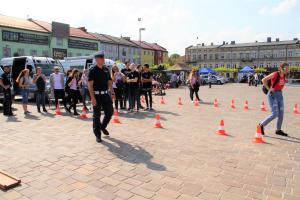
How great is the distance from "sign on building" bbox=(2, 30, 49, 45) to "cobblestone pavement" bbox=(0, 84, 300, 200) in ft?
121

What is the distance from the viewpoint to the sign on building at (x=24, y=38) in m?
40.2

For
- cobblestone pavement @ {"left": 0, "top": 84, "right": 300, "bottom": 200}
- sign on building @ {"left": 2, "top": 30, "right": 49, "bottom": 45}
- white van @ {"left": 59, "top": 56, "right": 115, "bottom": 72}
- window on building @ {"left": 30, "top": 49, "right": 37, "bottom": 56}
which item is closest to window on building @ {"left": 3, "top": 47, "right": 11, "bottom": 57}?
sign on building @ {"left": 2, "top": 30, "right": 49, "bottom": 45}

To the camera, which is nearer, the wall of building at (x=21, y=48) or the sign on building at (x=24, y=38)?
the wall of building at (x=21, y=48)

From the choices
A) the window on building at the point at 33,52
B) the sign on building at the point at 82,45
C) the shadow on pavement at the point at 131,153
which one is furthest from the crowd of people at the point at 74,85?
the sign on building at the point at 82,45

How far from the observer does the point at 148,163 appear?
16.3 feet

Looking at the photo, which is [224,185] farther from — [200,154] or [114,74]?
[114,74]

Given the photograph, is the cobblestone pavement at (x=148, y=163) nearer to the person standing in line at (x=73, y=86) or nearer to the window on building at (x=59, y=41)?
the person standing in line at (x=73, y=86)

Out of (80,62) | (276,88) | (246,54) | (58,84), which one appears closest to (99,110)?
(276,88)

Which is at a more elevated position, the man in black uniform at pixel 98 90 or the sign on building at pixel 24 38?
the sign on building at pixel 24 38

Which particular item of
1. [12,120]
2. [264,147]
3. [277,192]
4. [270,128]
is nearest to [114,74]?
[12,120]

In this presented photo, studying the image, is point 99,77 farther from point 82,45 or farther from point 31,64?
point 82,45

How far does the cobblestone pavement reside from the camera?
12.7 feet

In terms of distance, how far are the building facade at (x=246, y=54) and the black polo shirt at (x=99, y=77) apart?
274 feet

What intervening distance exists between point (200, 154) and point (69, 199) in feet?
8.98
